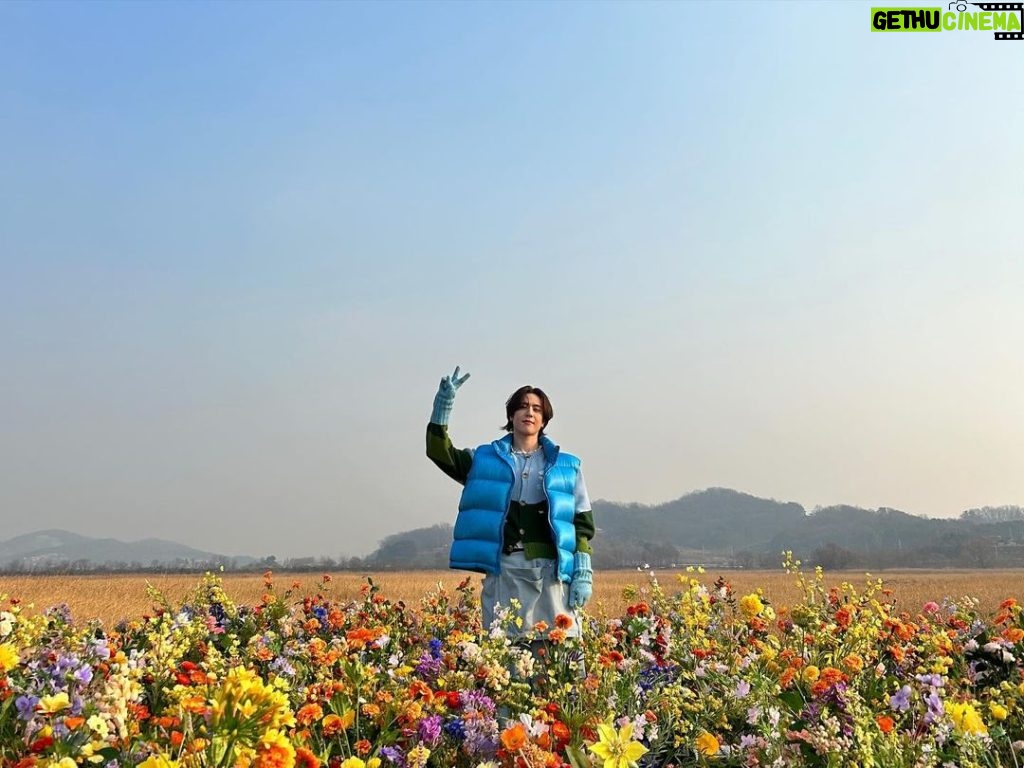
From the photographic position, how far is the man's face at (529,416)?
614 cm

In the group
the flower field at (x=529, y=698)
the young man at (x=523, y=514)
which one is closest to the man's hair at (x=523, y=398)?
the young man at (x=523, y=514)

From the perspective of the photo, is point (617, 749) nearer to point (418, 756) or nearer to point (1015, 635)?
point (418, 756)

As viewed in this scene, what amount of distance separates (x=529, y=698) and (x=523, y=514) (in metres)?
2.43

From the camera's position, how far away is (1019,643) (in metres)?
5.45

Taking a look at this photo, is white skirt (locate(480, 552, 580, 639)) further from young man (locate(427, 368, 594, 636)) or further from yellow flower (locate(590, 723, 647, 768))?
yellow flower (locate(590, 723, 647, 768))

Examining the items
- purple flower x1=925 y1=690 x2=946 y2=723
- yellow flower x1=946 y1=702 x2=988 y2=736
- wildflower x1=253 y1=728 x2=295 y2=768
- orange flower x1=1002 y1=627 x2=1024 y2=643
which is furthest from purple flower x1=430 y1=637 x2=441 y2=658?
orange flower x1=1002 y1=627 x2=1024 y2=643

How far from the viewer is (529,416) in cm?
614

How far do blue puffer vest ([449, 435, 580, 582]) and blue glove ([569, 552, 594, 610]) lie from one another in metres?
0.06

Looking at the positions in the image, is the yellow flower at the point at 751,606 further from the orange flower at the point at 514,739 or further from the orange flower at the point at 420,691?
the orange flower at the point at 514,739

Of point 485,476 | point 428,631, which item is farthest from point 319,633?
point 485,476

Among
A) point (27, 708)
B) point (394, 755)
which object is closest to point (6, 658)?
point (27, 708)

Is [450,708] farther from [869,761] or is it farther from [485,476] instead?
[485,476]

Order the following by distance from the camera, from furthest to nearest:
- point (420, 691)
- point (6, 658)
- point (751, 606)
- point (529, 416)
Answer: point (529, 416)
point (751, 606)
point (420, 691)
point (6, 658)

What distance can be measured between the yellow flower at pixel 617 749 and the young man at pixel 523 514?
3520 millimetres
